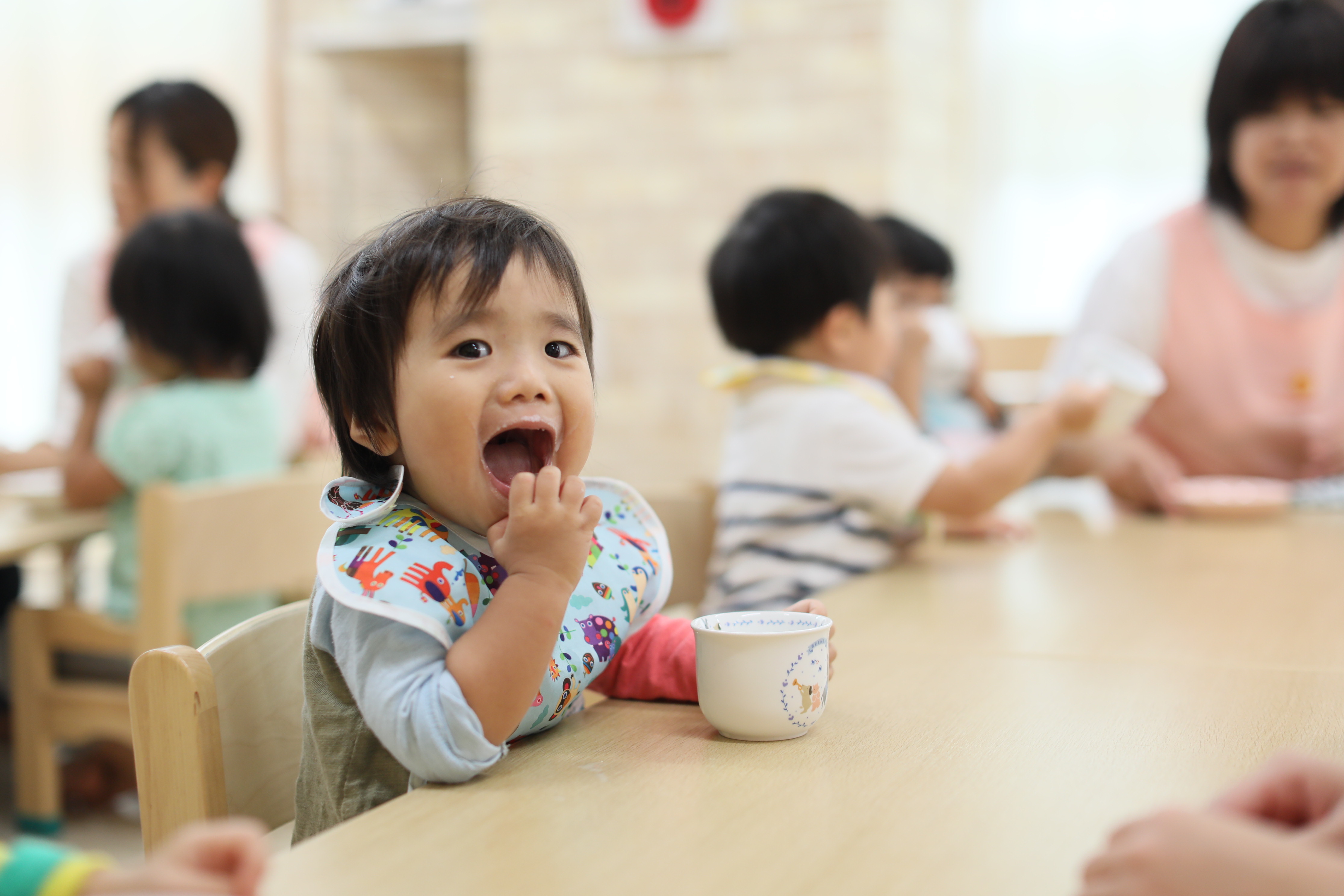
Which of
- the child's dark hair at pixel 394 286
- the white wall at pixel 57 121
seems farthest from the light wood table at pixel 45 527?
the white wall at pixel 57 121

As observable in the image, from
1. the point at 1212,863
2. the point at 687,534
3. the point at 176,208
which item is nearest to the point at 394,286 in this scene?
the point at 1212,863

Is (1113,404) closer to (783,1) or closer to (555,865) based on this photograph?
(555,865)

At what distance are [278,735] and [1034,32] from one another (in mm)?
4099

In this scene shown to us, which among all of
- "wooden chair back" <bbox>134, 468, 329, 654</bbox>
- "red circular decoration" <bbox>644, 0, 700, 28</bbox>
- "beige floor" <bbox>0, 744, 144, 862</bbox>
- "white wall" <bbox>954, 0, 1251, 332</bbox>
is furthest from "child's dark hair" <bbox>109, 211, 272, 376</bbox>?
"white wall" <bbox>954, 0, 1251, 332</bbox>

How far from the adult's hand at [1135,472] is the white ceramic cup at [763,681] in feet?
4.45

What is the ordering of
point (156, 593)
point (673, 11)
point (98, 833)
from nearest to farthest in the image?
1. point (156, 593)
2. point (98, 833)
3. point (673, 11)

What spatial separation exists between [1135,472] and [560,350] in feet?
4.86

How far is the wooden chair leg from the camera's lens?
237cm

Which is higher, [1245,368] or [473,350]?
[473,350]

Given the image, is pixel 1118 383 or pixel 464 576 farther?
pixel 1118 383

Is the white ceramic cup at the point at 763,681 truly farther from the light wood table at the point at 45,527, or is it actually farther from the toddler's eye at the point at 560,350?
the light wood table at the point at 45,527

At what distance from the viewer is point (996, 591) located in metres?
1.47

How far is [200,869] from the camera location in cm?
53

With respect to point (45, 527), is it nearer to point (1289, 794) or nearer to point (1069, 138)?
point (1289, 794)
